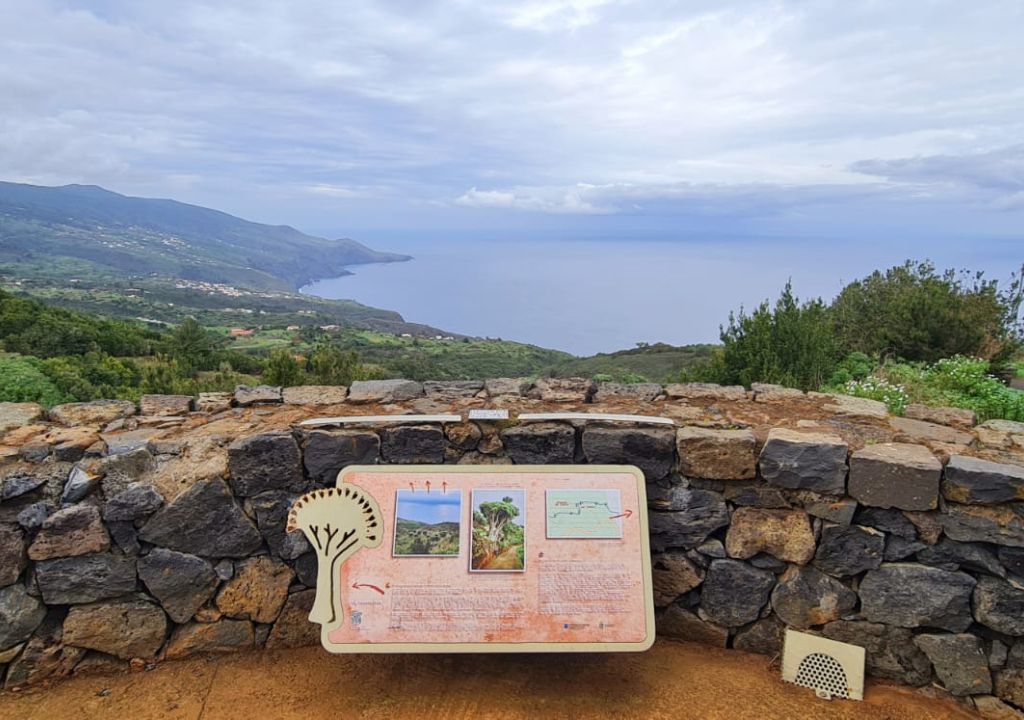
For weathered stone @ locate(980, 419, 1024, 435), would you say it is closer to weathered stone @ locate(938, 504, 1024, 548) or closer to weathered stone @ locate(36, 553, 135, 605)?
weathered stone @ locate(938, 504, 1024, 548)

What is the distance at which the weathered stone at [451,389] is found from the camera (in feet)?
16.1

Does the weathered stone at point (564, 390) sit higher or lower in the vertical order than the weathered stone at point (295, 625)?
higher

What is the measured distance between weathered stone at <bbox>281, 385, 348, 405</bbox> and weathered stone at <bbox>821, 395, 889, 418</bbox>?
3651mm

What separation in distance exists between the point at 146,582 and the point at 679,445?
Result: 131 inches

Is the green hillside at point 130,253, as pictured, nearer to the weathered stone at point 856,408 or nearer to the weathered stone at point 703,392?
the weathered stone at point 703,392

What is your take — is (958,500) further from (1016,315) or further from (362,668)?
(1016,315)

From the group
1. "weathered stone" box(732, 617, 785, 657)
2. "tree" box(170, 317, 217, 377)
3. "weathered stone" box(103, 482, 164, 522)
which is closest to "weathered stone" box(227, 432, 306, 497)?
"weathered stone" box(103, 482, 164, 522)

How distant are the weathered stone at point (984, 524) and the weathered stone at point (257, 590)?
389 cm

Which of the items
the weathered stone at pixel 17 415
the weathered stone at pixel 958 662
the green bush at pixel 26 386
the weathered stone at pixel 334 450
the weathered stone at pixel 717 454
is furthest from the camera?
the green bush at pixel 26 386

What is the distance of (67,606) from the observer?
12.3ft

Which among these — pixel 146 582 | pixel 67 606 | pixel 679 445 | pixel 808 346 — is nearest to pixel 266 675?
pixel 146 582

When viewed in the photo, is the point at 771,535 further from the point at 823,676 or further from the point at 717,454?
the point at 823,676

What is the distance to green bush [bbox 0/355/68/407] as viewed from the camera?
7.10 m

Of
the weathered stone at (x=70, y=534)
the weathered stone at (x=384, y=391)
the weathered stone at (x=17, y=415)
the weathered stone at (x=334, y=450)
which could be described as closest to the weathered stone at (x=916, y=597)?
the weathered stone at (x=334, y=450)
